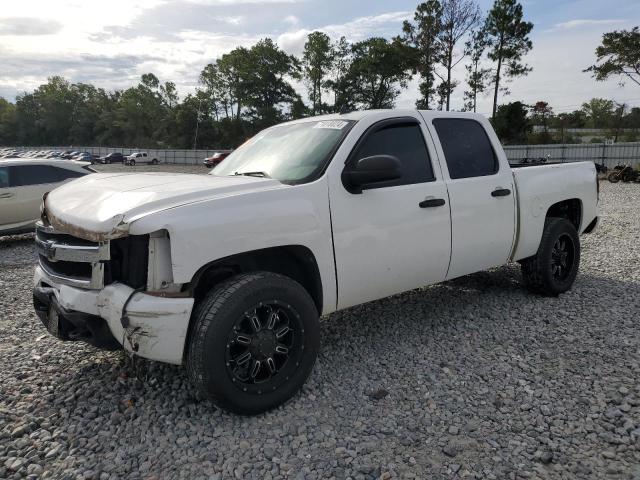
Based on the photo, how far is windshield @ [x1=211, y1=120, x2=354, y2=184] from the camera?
3.46 metres

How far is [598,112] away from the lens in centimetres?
6284

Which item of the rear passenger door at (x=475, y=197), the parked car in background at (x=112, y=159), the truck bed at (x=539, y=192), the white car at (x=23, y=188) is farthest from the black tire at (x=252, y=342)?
the parked car in background at (x=112, y=159)

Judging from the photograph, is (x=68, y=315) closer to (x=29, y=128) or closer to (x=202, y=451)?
(x=202, y=451)

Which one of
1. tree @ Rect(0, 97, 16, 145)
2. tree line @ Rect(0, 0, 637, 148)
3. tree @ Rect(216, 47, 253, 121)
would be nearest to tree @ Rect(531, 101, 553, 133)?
tree line @ Rect(0, 0, 637, 148)

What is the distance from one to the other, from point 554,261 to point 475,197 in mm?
1700

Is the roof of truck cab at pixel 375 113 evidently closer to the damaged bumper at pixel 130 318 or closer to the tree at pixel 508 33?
the damaged bumper at pixel 130 318

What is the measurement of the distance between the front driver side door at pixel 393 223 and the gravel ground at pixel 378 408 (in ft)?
2.10

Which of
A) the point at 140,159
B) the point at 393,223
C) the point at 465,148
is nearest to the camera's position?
the point at 393,223

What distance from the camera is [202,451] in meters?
2.69

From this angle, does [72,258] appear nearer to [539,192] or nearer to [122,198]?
[122,198]

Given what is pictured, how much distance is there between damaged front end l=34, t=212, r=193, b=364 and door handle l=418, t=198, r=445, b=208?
194 centimetres

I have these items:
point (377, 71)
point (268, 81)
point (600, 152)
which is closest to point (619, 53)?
point (600, 152)

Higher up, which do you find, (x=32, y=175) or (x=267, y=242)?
(x=32, y=175)

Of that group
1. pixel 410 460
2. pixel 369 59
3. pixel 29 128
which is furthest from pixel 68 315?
pixel 29 128
